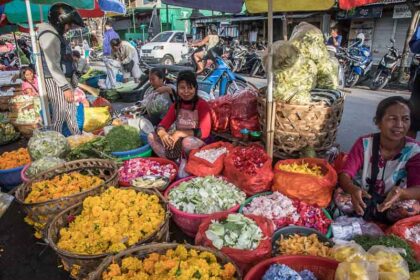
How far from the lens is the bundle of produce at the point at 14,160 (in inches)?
148

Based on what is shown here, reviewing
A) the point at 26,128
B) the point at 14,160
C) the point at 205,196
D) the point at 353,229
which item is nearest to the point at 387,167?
the point at 353,229

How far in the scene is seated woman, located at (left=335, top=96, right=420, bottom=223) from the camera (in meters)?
2.25

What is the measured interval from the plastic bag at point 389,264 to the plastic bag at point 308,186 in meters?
0.87

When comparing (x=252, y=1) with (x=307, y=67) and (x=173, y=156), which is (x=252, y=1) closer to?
(x=307, y=67)

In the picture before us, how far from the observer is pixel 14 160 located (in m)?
3.86

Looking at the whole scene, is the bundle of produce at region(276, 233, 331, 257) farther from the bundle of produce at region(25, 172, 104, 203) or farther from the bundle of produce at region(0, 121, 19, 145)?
the bundle of produce at region(0, 121, 19, 145)

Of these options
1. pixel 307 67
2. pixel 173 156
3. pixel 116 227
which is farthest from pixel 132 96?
pixel 116 227

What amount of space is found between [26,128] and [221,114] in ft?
12.3

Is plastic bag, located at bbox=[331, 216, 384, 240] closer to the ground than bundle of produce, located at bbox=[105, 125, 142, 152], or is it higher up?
closer to the ground

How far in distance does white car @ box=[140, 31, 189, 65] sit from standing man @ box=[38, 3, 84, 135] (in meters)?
11.4

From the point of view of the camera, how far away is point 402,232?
7.30 feet

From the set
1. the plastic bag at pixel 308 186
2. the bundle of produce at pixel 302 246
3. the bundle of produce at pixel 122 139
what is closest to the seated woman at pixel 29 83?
the bundle of produce at pixel 122 139

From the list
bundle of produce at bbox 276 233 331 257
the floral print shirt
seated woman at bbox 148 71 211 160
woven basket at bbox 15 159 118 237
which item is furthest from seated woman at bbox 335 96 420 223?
woven basket at bbox 15 159 118 237

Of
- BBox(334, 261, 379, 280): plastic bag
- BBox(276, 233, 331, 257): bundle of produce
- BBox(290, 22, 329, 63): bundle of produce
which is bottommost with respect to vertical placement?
BBox(276, 233, 331, 257): bundle of produce
